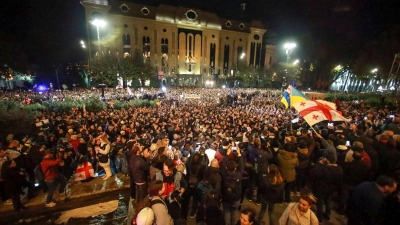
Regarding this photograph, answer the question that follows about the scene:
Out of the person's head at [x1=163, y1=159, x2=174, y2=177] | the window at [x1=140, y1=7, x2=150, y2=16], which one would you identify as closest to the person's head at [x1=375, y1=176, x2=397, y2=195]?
the person's head at [x1=163, y1=159, x2=174, y2=177]

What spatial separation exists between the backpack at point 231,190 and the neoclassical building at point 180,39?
42.8 meters

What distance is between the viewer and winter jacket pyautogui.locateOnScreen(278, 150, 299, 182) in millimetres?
4988

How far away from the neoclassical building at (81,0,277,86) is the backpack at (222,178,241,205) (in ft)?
140

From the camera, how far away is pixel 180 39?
176ft

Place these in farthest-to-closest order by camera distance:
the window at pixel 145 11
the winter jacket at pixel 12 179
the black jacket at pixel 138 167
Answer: the window at pixel 145 11
the black jacket at pixel 138 167
the winter jacket at pixel 12 179

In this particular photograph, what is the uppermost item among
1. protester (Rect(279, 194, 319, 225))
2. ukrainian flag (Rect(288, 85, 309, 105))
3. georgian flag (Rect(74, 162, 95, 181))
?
ukrainian flag (Rect(288, 85, 309, 105))

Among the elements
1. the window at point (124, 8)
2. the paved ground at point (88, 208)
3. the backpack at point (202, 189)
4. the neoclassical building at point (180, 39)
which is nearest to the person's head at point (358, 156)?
the paved ground at point (88, 208)

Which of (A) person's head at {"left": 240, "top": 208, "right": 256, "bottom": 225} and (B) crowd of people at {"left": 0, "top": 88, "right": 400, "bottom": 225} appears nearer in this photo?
(A) person's head at {"left": 240, "top": 208, "right": 256, "bottom": 225}

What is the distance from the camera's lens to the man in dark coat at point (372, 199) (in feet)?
11.1

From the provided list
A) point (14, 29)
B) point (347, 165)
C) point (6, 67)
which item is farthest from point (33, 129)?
point (14, 29)

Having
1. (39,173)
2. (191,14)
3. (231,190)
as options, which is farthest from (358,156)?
(191,14)

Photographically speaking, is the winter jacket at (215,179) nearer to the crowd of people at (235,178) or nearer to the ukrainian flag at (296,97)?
the crowd of people at (235,178)

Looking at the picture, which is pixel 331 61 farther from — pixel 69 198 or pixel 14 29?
pixel 14 29

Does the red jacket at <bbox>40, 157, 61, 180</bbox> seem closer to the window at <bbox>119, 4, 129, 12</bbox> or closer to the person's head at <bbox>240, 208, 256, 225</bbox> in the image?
the person's head at <bbox>240, 208, 256, 225</bbox>
